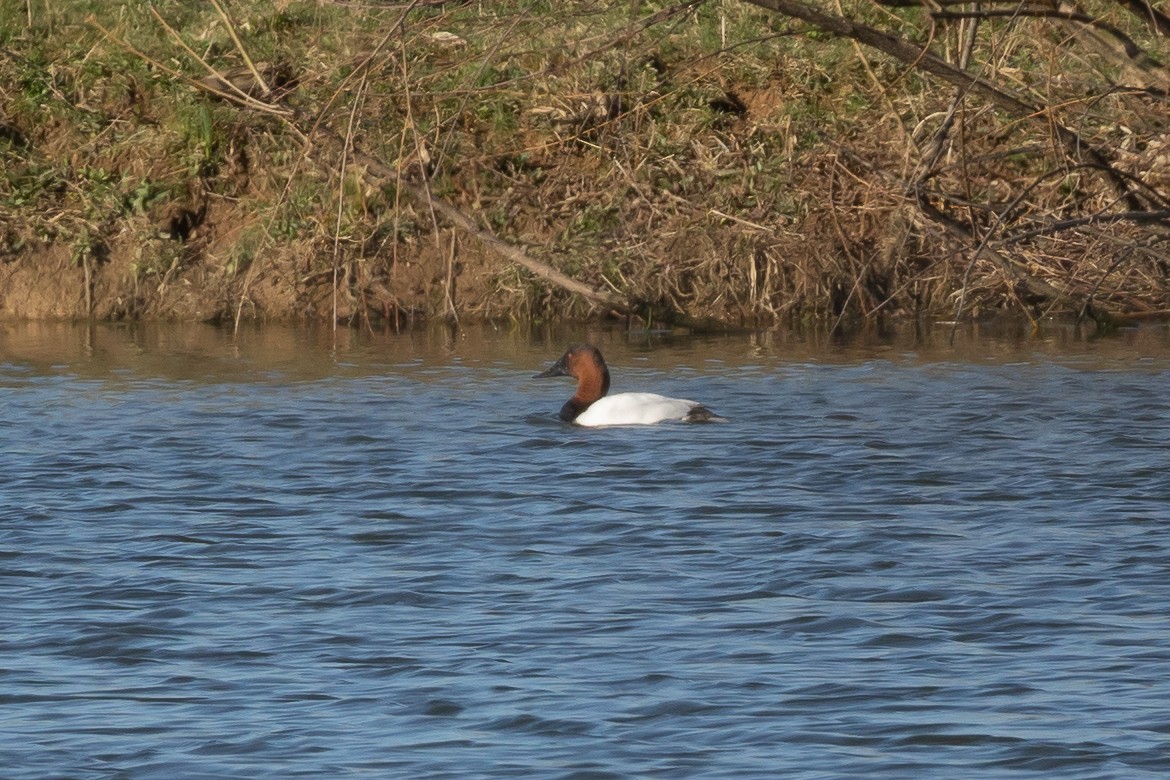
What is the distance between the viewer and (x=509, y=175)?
62.7 feet

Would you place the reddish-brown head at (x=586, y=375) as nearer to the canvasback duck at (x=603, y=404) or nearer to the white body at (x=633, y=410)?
the canvasback duck at (x=603, y=404)

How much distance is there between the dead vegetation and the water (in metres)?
3.42

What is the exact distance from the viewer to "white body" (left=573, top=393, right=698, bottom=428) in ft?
40.5

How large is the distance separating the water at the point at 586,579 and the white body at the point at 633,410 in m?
0.20

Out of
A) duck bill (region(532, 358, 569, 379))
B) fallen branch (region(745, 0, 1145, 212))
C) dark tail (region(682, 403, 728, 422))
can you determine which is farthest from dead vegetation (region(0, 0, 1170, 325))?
fallen branch (region(745, 0, 1145, 212))

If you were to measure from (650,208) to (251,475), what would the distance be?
8.30 metres

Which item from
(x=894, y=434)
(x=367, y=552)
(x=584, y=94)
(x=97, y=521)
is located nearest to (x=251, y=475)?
(x=97, y=521)

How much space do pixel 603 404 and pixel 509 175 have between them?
6.78 m

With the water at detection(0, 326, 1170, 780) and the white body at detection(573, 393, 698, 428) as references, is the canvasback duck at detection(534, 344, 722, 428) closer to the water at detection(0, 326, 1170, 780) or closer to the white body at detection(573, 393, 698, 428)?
the white body at detection(573, 393, 698, 428)

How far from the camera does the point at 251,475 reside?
10430 millimetres

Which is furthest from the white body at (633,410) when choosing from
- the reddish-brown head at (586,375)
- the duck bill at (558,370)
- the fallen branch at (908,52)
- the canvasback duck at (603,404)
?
the fallen branch at (908,52)

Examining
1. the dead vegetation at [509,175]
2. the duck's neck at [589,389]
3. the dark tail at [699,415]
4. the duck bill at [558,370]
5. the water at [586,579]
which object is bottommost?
the water at [586,579]

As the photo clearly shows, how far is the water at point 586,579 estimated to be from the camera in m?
5.54

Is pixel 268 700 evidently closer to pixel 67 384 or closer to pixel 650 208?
pixel 67 384
